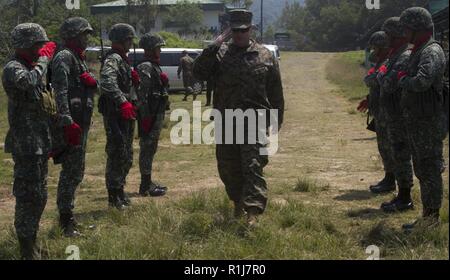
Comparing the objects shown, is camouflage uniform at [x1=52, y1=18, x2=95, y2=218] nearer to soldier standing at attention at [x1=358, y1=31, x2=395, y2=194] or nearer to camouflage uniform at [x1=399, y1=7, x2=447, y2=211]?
camouflage uniform at [x1=399, y1=7, x2=447, y2=211]

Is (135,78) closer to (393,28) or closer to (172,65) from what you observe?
(393,28)

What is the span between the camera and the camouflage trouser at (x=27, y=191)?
13.9ft

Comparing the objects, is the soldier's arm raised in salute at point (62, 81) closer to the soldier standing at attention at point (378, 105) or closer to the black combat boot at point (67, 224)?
the black combat boot at point (67, 224)

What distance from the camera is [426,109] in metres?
4.54

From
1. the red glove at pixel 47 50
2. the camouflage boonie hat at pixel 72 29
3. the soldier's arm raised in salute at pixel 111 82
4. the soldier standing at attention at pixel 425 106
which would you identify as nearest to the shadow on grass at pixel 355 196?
the soldier standing at attention at pixel 425 106

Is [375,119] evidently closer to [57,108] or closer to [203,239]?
[203,239]

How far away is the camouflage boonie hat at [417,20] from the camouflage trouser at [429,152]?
0.74 meters

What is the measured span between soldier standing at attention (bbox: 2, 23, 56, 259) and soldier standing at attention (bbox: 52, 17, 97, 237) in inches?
27.2

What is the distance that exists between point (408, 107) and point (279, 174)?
11.7 ft

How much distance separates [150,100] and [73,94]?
1638 mm

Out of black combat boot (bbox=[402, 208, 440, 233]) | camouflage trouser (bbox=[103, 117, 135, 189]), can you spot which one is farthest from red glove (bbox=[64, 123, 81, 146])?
black combat boot (bbox=[402, 208, 440, 233])

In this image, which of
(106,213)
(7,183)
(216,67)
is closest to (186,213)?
(106,213)

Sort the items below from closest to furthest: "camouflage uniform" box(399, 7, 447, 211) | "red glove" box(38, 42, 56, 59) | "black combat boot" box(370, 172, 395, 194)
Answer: "red glove" box(38, 42, 56, 59) → "camouflage uniform" box(399, 7, 447, 211) → "black combat boot" box(370, 172, 395, 194)

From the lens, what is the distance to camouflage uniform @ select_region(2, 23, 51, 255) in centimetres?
420
